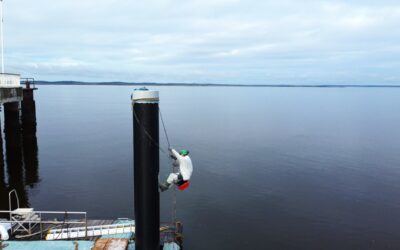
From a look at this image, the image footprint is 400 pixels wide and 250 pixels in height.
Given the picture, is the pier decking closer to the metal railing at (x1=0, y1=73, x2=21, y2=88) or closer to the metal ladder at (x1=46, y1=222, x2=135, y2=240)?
the metal ladder at (x1=46, y1=222, x2=135, y2=240)

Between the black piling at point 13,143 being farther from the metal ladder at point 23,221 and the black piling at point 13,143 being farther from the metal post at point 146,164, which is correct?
the metal post at point 146,164

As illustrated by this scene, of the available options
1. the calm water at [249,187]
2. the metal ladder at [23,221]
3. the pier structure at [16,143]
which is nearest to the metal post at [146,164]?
the metal ladder at [23,221]

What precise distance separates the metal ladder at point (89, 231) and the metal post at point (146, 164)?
383 cm

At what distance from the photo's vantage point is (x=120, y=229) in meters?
12.5

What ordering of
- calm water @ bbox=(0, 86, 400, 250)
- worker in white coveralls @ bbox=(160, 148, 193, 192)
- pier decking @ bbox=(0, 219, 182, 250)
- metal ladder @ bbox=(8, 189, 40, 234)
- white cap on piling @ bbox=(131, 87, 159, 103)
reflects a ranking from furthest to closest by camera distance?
calm water @ bbox=(0, 86, 400, 250) → metal ladder @ bbox=(8, 189, 40, 234) → pier decking @ bbox=(0, 219, 182, 250) → worker in white coveralls @ bbox=(160, 148, 193, 192) → white cap on piling @ bbox=(131, 87, 159, 103)

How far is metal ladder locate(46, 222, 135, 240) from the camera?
39.5ft

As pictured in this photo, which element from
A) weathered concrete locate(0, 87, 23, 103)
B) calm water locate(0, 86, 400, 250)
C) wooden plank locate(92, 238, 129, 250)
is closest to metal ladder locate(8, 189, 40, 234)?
wooden plank locate(92, 238, 129, 250)

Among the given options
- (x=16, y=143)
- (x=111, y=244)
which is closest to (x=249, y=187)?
(x=111, y=244)

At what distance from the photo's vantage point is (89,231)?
12688mm

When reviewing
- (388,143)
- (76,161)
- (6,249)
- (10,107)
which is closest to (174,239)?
(6,249)

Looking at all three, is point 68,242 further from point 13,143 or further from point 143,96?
point 13,143

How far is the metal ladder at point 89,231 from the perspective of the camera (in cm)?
1203

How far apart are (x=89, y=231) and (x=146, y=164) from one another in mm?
6200

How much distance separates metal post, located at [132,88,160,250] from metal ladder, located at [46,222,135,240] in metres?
3.83
